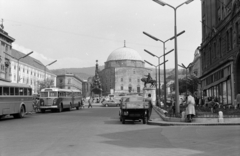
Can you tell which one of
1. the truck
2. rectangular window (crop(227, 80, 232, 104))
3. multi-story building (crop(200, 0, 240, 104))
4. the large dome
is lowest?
the truck

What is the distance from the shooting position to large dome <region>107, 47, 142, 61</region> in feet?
459

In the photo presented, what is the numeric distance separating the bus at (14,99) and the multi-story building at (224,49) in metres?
18.0

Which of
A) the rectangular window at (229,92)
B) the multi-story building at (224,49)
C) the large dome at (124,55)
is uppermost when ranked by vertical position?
the large dome at (124,55)

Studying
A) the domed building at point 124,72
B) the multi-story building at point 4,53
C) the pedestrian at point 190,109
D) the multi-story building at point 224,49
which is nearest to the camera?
the pedestrian at point 190,109

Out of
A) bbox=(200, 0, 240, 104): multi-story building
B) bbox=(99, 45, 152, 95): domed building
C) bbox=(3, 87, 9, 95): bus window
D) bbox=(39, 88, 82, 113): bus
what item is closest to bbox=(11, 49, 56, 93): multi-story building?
bbox=(39, 88, 82, 113): bus

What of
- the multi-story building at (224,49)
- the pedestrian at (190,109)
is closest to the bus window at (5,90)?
the pedestrian at (190,109)

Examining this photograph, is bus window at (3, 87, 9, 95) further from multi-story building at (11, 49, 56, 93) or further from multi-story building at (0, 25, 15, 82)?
multi-story building at (11, 49, 56, 93)

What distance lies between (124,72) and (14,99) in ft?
383

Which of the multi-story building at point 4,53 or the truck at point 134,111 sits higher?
the multi-story building at point 4,53

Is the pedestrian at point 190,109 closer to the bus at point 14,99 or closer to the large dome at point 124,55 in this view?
the bus at point 14,99

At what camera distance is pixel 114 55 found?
142m

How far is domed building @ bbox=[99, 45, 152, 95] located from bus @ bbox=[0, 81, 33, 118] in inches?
4424

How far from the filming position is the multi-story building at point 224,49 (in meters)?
28.3

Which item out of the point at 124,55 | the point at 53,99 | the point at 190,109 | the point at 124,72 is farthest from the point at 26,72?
the point at 190,109
